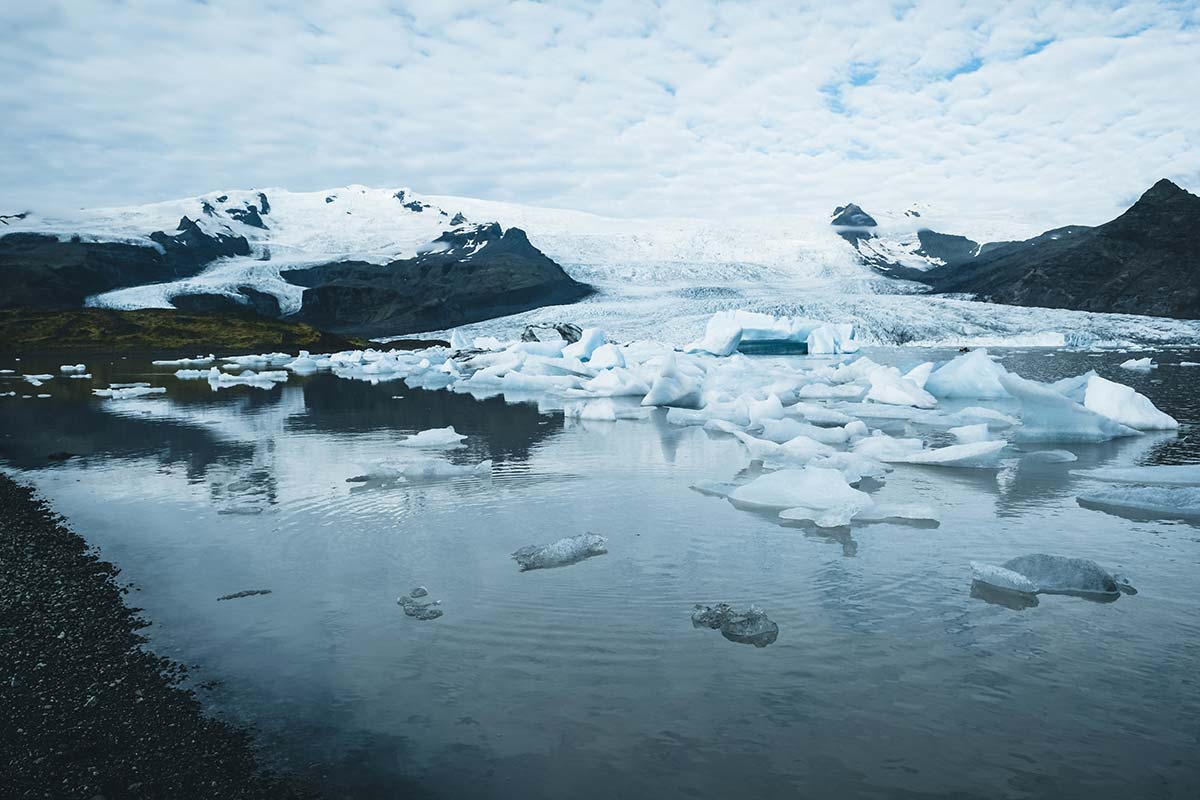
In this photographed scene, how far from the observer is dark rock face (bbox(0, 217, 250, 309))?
60688mm

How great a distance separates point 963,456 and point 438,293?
207 ft

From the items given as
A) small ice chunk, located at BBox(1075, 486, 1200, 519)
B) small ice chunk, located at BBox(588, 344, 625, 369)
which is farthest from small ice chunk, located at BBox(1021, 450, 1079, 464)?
small ice chunk, located at BBox(588, 344, 625, 369)

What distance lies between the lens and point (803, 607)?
3.79 meters

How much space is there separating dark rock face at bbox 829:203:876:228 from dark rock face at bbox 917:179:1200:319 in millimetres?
34944

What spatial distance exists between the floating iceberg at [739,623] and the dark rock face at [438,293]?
55919 millimetres

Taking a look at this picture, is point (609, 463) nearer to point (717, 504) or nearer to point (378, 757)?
point (717, 504)

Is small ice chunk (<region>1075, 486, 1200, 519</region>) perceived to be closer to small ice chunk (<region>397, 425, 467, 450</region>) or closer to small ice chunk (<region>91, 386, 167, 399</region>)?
small ice chunk (<region>397, 425, 467, 450</region>)

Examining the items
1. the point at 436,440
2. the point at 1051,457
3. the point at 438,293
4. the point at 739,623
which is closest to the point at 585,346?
the point at 436,440

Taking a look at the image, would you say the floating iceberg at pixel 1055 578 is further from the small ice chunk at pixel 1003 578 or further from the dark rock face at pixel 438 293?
the dark rock face at pixel 438 293

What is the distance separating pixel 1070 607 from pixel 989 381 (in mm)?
11059

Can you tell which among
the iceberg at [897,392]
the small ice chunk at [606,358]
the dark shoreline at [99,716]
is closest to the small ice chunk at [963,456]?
the iceberg at [897,392]

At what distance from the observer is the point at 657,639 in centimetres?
345

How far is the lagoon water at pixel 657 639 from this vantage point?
2484 mm

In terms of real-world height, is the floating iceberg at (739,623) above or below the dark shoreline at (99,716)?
above
